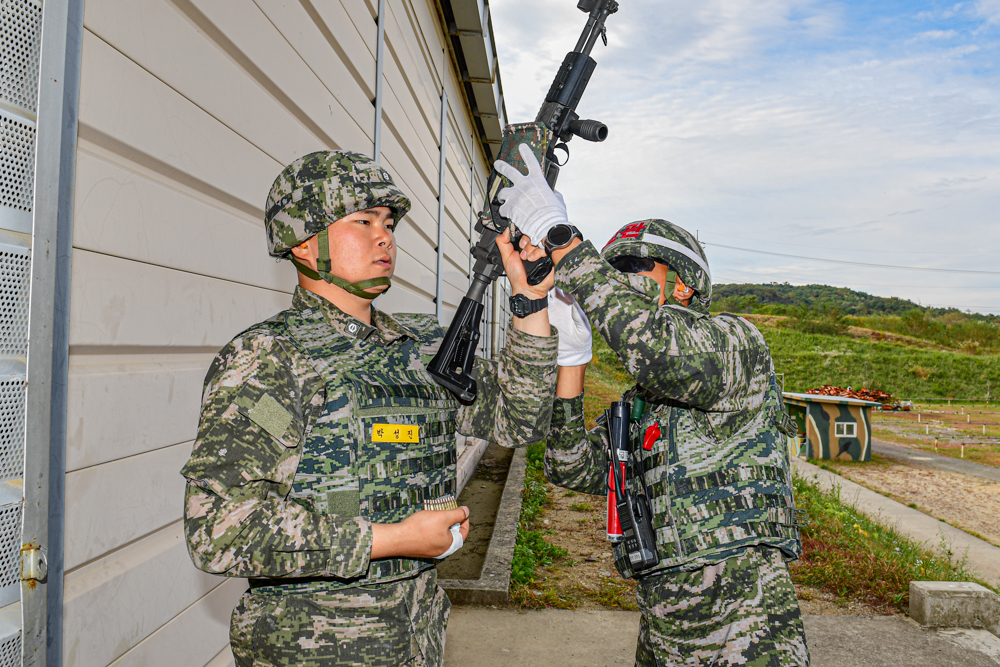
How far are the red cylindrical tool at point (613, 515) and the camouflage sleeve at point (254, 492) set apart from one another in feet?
3.53

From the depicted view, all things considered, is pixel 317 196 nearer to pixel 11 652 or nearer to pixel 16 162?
pixel 16 162

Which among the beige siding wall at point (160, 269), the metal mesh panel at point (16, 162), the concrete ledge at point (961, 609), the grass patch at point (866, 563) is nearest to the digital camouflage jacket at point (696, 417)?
the beige siding wall at point (160, 269)

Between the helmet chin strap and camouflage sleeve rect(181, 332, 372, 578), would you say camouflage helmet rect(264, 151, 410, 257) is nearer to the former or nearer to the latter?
the helmet chin strap

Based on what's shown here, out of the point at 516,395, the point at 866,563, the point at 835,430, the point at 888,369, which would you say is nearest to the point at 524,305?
the point at 516,395

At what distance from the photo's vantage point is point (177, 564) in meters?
1.80

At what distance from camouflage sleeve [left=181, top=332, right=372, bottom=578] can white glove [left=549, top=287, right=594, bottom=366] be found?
1.06 m

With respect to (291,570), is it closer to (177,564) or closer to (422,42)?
(177,564)

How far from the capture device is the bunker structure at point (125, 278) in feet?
3.75

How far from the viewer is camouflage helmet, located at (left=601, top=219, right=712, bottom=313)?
2170mm

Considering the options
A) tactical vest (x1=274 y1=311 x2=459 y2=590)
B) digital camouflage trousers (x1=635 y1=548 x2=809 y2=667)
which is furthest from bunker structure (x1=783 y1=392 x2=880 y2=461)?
tactical vest (x1=274 y1=311 x2=459 y2=590)

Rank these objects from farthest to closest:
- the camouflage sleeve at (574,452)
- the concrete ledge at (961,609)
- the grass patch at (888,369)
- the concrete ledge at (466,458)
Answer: the grass patch at (888,369), the concrete ledge at (466,458), the concrete ledge at (961,609), the camouflage sleeve at (574,452)

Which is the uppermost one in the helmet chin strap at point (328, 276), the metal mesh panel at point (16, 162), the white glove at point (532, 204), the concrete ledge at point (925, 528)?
the white glove at point (532, 204)

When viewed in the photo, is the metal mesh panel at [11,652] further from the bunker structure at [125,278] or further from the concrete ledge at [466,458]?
the concrete ledge at [466,458]

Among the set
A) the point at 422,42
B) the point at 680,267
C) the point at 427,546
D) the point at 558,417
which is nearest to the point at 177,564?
the point at 427,546
